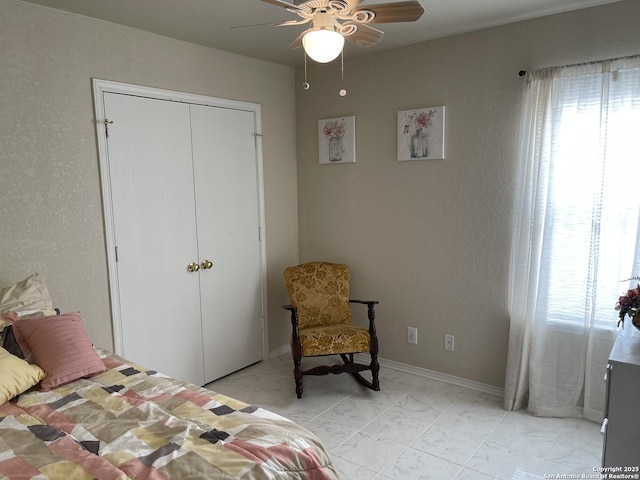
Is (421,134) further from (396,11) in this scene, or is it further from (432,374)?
(432,374)

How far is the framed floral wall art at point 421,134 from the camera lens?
3.38 metres

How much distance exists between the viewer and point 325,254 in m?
4.15

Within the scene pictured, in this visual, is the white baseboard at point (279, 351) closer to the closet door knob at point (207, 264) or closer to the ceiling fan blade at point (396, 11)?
the closet door knob at point (207, 264)

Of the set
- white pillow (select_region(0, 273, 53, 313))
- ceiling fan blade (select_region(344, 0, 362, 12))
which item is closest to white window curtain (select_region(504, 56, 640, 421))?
ceiling fan blade (select_region(344, 0, 362, 12))

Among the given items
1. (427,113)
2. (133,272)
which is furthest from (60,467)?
(427,113)

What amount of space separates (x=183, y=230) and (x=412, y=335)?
6.43ft

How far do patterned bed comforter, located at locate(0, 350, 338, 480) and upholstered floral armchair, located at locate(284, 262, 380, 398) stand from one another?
1.38 metres

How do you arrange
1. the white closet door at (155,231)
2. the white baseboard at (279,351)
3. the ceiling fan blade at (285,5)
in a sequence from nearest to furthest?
the ceiling fan blade at (285,5), the white closet door at (155,231), the white baseboard at (279,351)

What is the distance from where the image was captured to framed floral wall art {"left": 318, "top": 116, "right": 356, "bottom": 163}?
3.83 metres

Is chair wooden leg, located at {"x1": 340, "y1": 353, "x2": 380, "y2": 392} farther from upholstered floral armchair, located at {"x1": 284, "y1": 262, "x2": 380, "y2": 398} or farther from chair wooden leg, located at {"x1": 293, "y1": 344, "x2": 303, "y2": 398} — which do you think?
chair wooden leg, located at {"x1": 293, "y1": 344, "x2": 303, "y2": 398}

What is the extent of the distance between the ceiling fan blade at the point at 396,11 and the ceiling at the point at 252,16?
2.48ft

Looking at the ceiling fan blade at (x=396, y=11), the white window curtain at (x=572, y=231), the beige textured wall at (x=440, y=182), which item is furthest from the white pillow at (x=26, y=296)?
the white window curtain at (x=572, y=231)

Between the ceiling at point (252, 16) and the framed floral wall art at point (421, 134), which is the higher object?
the ceiling at point (252, 16)

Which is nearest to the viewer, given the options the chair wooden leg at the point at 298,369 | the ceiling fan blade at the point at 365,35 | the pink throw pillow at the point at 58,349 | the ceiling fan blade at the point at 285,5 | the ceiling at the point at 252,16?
the ceiling fan blade at the point at 285,5
